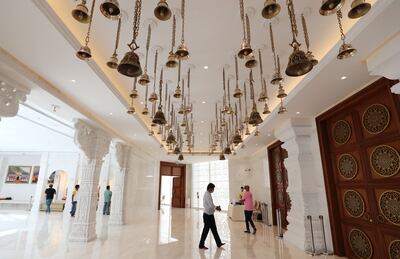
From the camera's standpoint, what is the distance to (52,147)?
13.6 m

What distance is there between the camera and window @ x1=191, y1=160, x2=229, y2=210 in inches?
612

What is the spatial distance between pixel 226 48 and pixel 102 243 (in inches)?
227

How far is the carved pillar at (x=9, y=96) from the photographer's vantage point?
3.77m

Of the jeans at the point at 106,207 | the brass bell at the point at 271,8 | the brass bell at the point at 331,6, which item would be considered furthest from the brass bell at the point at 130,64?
the jeans at the point at 106,207

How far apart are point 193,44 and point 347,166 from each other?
14.2 feet

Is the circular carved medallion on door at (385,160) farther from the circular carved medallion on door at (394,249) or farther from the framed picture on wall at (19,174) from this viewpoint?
the framed picture on wall at (19,174)

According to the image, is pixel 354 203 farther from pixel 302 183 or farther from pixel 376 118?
pixel 376 118

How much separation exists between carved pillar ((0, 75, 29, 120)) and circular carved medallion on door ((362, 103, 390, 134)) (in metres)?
6.65

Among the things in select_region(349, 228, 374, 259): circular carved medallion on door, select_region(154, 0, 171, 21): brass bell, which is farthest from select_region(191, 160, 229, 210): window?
select_region(154, 0, 171, 21): brass bell

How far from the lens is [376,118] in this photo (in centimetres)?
428

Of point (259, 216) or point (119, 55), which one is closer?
point (119, 55)

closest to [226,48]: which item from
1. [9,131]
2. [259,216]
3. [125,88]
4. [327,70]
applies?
[327,70]

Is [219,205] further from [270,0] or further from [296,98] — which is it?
[270,0]

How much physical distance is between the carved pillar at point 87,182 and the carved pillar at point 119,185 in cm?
231
